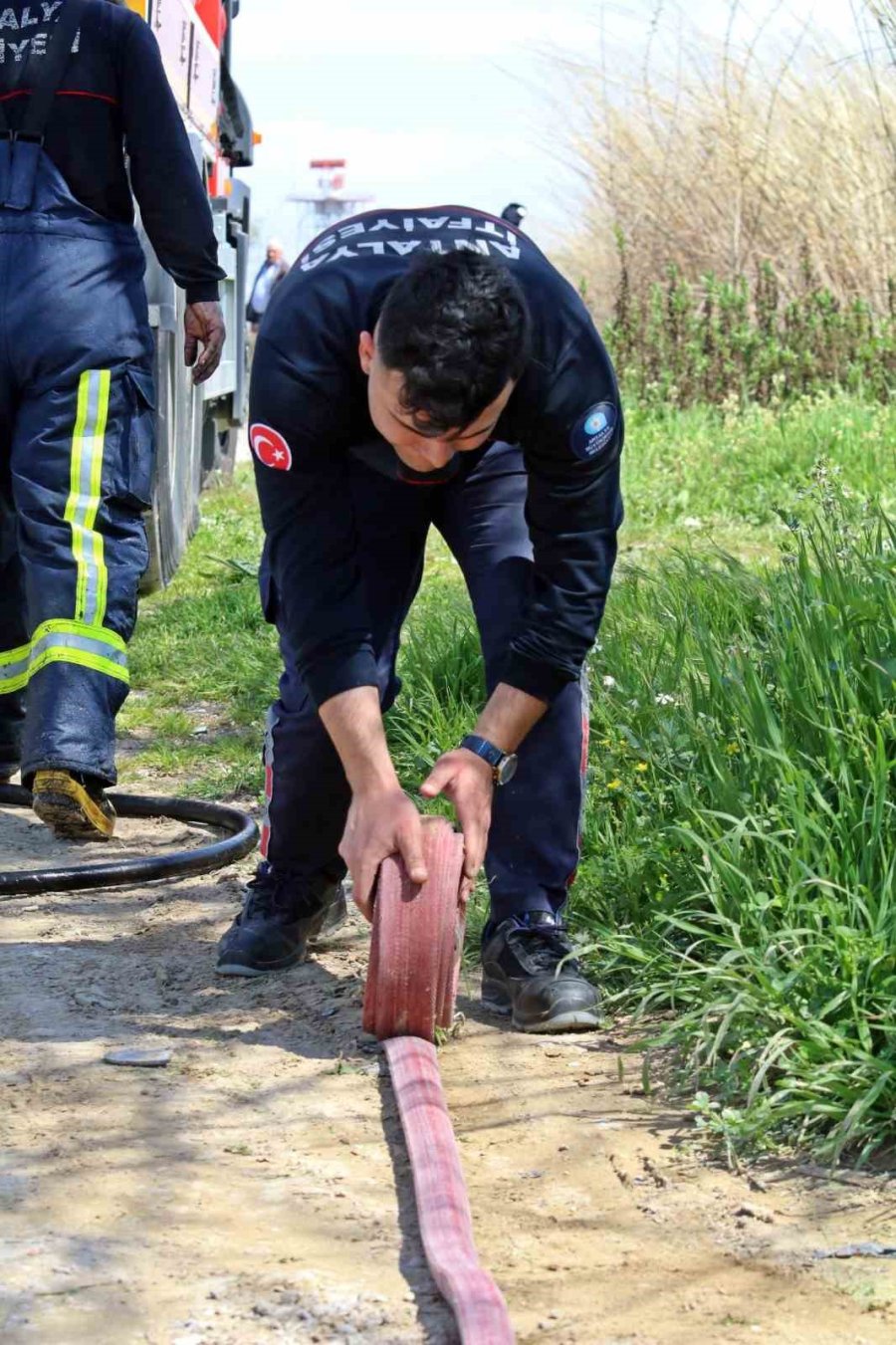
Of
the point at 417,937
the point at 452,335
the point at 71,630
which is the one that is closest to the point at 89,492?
the point at 71,630

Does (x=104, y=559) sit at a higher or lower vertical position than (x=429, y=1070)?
higher

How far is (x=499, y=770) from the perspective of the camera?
2861 millimetres

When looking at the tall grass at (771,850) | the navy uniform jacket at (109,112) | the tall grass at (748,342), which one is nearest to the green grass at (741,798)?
the tall grass at (771,850)

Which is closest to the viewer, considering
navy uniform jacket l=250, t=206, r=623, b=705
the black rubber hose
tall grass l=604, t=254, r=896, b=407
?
navy uniform jacket l=250, t=206, r=623, b=705

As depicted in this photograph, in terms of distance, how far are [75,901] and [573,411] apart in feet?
5.54

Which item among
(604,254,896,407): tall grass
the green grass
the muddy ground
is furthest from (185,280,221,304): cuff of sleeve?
(604,254,896,407): tall grass

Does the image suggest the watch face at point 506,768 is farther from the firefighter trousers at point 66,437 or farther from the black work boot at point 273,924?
the firefighter trousers at point 66,437

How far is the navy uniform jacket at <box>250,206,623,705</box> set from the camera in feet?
8.93

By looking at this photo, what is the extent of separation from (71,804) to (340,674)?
145cm

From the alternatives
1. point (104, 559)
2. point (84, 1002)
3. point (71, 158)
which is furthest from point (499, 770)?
point (71, 158)

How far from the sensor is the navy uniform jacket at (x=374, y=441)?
2723 millimetres

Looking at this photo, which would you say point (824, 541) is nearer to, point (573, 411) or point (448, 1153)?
point (573, 411)

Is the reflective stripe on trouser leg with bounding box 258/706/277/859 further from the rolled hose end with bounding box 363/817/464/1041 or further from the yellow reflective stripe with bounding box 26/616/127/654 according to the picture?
the yellow reflective stripe with bounding box 26/616/127/654

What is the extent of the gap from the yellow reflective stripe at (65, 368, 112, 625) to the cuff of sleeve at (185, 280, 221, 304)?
403mm
